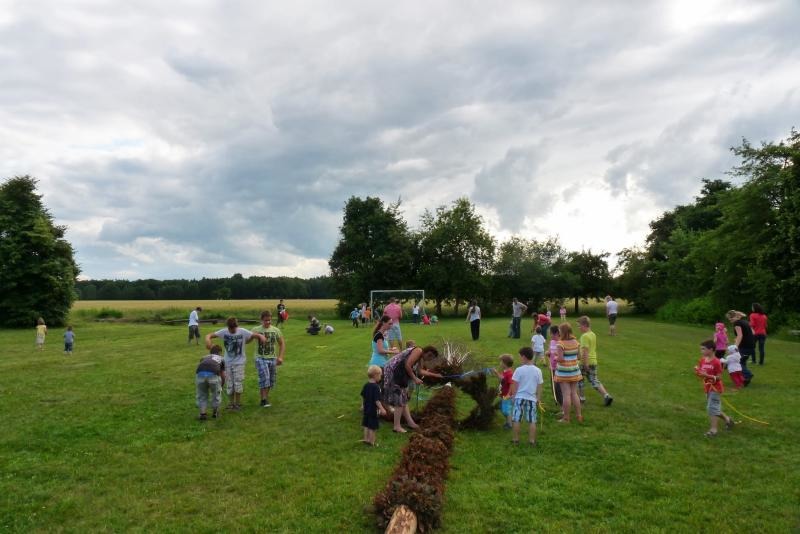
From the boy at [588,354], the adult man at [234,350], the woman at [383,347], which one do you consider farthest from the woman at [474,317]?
the adult man at [234,350]

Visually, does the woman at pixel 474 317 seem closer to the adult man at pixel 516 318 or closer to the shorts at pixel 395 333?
the adult man at pixel 516 318

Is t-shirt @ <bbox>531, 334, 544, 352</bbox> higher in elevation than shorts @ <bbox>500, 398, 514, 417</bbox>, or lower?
higher

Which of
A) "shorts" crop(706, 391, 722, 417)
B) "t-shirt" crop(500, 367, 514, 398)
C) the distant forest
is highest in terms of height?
the distant forest

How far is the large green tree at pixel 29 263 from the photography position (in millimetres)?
39844

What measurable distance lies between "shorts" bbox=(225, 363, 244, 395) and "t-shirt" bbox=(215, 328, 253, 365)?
0.10 metres

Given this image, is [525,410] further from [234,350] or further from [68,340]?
[68,340]

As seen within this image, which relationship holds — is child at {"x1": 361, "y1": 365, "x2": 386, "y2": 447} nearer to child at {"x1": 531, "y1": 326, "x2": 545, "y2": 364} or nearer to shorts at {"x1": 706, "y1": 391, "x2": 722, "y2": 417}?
shorts at {"x1": 706, "y1": 391, "x2": 722, "y2": 417}

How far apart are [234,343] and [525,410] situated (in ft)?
18.4

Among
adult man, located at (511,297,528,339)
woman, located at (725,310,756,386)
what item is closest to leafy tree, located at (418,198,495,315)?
adult man, located at (511,297,528,339)

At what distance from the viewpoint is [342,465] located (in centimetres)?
714

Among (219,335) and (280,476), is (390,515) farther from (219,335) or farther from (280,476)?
(219,335)

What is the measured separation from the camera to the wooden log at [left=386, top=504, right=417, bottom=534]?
489cm

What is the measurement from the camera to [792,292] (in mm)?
26188

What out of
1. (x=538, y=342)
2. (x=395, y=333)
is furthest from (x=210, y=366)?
(x=538, y=342)
